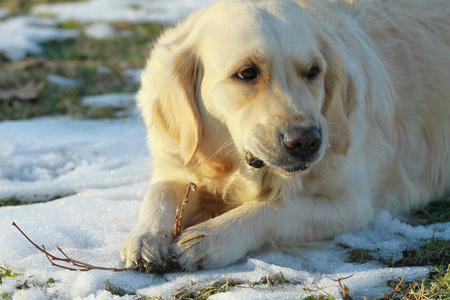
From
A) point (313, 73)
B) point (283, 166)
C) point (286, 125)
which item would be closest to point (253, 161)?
point (283, 166)

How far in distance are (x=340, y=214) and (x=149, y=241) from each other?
112 centimetres

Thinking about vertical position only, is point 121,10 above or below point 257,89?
below

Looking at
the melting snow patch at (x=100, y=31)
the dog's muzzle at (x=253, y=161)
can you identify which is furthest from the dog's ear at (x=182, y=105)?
the melting snow patch at (x=100, y=31)

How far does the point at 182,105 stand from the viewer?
3.05 metres

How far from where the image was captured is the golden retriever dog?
269cm

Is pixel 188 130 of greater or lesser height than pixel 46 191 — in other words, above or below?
above

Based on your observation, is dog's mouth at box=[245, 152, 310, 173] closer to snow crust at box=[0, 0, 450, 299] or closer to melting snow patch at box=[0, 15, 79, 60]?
snow crust at box=[0, 0, 450, 299]

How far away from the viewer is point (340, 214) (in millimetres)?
3133

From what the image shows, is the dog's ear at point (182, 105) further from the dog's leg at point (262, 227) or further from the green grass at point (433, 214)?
the green grass at point (433, 214)

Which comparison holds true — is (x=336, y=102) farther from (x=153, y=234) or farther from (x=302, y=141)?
(x=153, y=234)

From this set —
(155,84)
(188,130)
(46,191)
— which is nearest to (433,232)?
(188,130)

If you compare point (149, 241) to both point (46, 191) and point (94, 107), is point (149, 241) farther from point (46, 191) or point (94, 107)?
point (94, 107)

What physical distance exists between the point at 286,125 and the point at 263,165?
341 millimetres

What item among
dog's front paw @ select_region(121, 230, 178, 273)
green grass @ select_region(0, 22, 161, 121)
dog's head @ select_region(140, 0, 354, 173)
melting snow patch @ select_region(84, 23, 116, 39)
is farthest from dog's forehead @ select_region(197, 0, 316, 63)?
melting snow patch @ select_region(84, 23, 116, 39)
